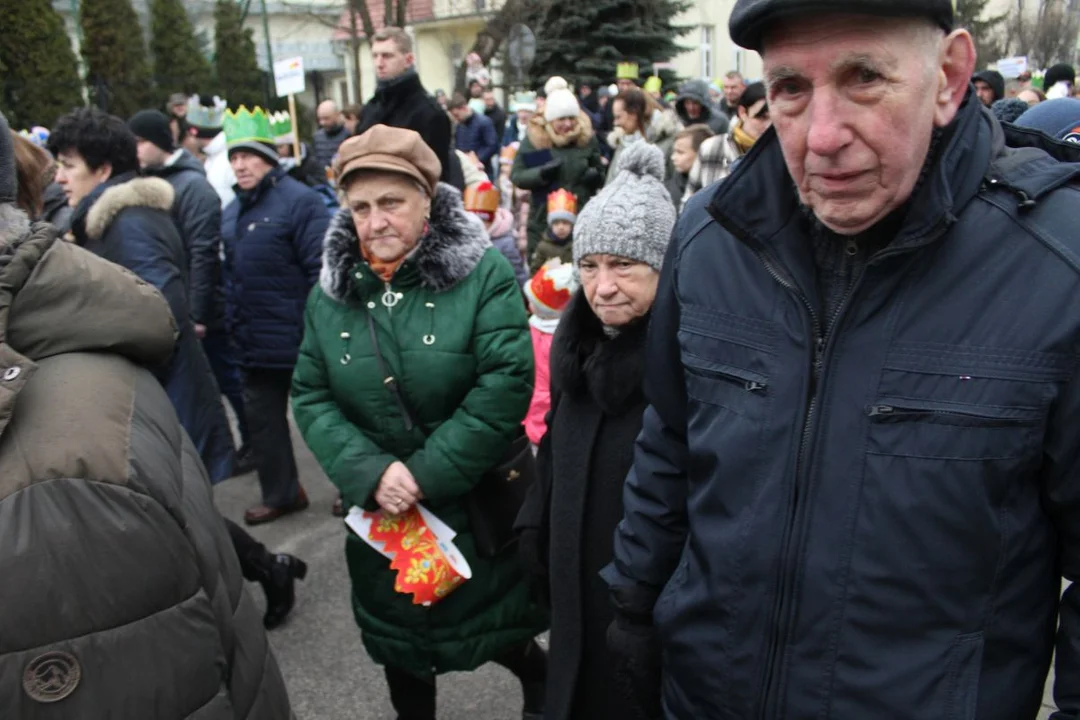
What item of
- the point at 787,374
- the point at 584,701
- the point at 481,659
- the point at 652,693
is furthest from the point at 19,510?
the point at 481,659

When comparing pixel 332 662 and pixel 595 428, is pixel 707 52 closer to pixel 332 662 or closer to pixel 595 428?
pixel 332 662

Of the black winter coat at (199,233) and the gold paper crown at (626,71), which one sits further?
the gold paper crown at (626,71)

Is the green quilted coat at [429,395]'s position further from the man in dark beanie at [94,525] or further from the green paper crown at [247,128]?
the green paper crown at [247,128]

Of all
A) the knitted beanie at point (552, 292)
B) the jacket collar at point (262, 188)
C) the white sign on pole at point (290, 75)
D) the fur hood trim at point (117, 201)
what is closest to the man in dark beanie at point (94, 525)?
the knitted beanie at point (552, 292)

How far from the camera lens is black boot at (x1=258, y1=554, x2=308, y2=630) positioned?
3.91 m

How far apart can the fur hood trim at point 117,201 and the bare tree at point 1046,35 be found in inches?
896

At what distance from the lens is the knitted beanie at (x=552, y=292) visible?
3.63 metres

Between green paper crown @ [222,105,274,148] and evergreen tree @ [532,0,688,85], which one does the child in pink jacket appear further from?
evergreen tree @ [532,0,688,85]

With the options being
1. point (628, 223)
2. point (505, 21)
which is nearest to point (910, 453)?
point (628, 223)

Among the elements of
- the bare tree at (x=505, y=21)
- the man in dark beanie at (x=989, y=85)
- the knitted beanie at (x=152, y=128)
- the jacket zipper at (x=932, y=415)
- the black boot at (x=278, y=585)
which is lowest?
the black boot at (x=278, y=585)

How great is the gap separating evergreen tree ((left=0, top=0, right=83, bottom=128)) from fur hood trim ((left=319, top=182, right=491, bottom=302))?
11.5 metres

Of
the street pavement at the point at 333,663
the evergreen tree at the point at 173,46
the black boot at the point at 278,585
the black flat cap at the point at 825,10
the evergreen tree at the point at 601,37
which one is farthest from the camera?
the evergreen tree at the point at 601,37

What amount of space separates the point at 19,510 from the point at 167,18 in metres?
17.7

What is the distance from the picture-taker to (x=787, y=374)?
1446 millimetres
